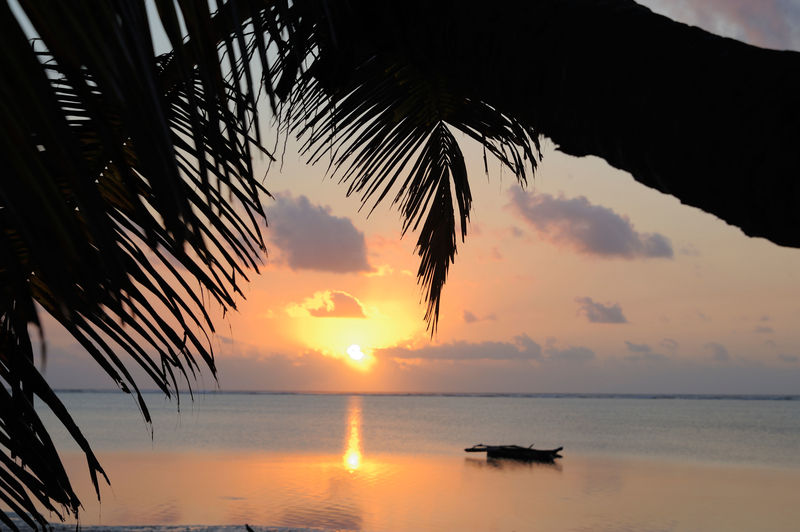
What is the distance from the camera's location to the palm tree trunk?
97 centimetres

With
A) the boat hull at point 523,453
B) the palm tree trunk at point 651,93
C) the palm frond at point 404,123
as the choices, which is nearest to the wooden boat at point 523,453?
the boat hull at point 523,453

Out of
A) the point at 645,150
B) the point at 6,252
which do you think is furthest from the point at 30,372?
the point at 645,150

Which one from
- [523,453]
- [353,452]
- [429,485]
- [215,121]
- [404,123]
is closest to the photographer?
[215,121]

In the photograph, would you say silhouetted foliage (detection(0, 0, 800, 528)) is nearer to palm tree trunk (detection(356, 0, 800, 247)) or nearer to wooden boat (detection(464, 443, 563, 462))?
palm tree trunk (detection(356, 0, 800, 247))

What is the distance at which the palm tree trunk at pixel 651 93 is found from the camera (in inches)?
38.3

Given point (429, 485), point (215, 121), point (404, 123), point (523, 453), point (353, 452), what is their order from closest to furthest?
1. point (215, 121)
2. point (404, 123)
3. point (429, 485)
4. point (523, 453)
5. point (353, 452)

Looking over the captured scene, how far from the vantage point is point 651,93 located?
1.14 metres

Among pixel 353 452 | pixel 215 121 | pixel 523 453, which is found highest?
pixel 215 121

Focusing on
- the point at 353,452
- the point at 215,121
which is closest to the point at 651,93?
the point at 215,121

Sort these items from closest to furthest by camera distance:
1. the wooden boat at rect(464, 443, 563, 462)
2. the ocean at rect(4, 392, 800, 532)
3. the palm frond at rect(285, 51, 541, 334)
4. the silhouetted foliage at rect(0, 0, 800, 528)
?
the silhouetted foliage at rect(0, 0, 800, 528) < the palm frond at rect(285, 51, 541, 334) < the ocean at rect(4, 392, 800, 532) < the wooden boat at rect(464, 443, 563, 462)

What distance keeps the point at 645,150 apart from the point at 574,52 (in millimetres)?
316

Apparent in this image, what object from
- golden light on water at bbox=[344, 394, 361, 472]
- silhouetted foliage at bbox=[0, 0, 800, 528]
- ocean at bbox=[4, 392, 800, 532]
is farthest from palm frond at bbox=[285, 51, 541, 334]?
golden light on water at bbox=[344, 394, 361, 472]

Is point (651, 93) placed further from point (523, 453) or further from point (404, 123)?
point (523, 453)

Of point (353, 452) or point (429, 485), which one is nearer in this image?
point (429, 485)
